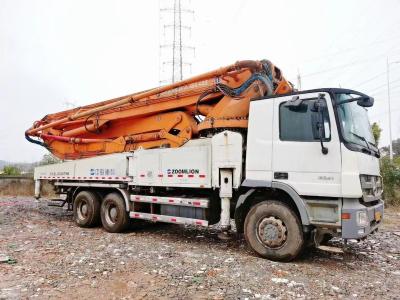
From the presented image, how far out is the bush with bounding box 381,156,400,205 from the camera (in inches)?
460

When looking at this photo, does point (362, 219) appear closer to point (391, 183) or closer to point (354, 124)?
point (354, 124)

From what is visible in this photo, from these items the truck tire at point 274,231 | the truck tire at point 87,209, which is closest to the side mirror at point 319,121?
the truck tire at point 274,231

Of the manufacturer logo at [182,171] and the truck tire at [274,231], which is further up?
the manufacturer logo at [182,171]

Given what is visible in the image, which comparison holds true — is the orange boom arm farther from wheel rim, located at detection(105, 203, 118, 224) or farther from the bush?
the bush

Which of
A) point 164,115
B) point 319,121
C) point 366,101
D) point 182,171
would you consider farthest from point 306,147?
point 164,115

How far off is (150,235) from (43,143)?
16.8 ft

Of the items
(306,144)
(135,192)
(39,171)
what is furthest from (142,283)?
(39,171)

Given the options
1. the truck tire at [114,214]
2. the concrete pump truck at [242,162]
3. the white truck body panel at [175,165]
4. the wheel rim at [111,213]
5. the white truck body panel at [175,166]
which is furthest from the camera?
the wheel rim at [111,213]

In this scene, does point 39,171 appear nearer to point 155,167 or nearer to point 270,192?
point 155,167

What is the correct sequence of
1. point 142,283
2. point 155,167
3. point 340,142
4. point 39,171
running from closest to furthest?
point 142,283, point 340,142, point 155,167, point 39,171

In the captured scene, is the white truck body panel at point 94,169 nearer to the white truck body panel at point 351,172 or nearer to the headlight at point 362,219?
the white truck body panel at point 351,172

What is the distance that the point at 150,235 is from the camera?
731 cm

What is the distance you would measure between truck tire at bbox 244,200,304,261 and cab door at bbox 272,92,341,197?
403 millimetres

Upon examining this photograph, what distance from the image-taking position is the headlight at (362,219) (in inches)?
184
